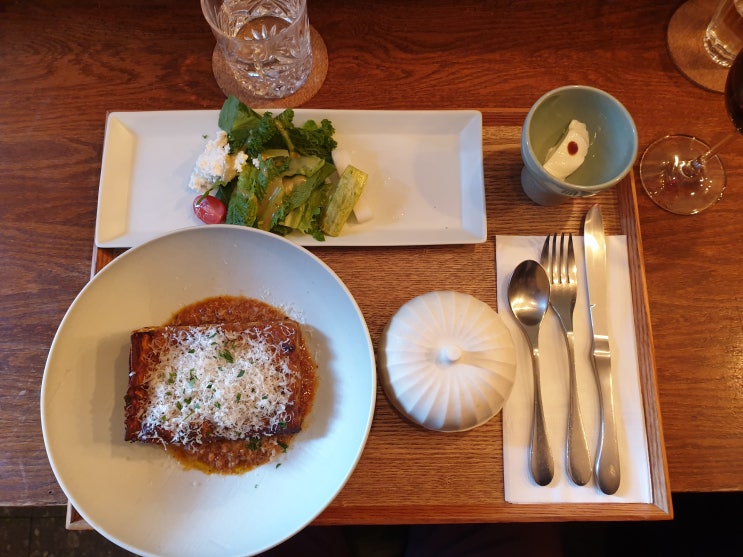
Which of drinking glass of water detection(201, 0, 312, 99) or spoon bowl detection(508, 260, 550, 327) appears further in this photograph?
drinking glass of water detection(201, 0, 312, 99)

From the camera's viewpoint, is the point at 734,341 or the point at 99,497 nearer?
the point at 99,497

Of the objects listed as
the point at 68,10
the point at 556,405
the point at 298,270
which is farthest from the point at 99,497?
the point at 68,10

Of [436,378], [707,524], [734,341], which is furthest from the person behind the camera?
[707,524]

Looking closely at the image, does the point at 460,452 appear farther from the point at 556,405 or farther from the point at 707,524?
the point at 707,524

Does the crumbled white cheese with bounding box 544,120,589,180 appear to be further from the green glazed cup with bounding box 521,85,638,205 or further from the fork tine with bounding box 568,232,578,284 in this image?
the fork tine with bounding box 568,232,578,284

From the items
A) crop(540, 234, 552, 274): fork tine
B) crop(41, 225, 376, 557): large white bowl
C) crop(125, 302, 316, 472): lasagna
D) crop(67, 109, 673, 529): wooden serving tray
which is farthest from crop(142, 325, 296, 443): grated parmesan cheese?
crop(540, 234, 552, 274): fork tine

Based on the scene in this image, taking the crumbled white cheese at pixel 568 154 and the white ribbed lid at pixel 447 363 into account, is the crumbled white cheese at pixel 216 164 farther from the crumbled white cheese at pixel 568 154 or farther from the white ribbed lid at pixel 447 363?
the crumbled white cheese at pixel 568 154

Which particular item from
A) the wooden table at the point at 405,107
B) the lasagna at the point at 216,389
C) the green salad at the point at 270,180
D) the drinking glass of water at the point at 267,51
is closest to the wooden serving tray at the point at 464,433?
the wooden table at the point at 405,107
